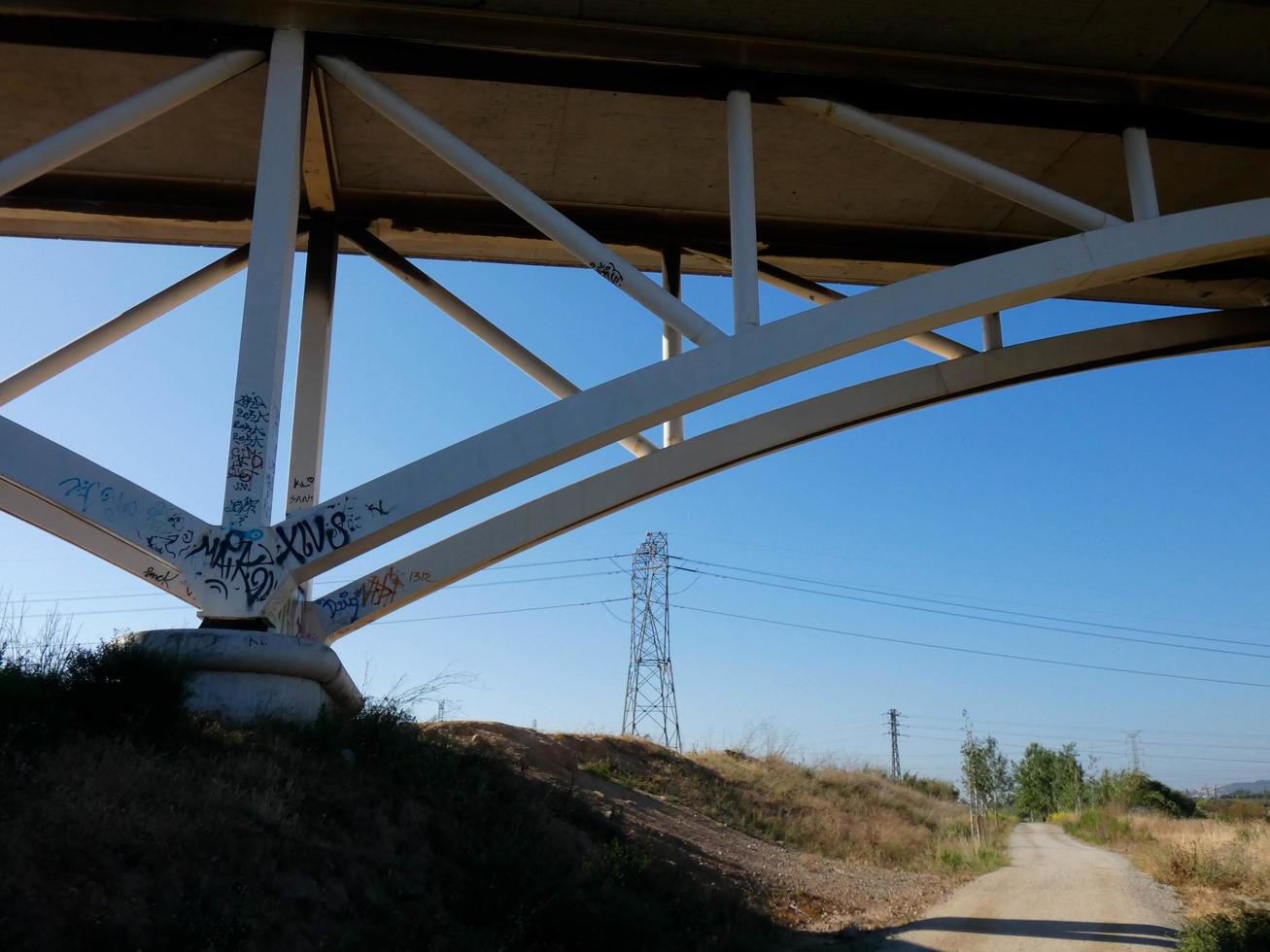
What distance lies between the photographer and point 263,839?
19.2 ft

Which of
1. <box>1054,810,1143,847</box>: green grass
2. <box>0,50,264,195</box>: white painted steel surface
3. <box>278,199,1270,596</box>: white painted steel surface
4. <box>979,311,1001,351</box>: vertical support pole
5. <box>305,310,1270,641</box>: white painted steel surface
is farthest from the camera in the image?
<box>1054,810,1143,847</box>: green grass

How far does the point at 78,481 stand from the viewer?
7.50m

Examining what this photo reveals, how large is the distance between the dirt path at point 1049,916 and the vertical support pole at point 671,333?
5545 millimetres

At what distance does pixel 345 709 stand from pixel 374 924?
9.66 feet

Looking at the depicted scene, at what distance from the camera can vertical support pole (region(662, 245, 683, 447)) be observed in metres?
11.1

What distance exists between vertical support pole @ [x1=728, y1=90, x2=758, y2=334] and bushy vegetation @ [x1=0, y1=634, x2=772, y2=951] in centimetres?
439

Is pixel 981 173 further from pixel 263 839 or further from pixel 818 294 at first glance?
pixel 263 839

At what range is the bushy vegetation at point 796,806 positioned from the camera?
2061 centimetres

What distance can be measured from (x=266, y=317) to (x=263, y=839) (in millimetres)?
4164

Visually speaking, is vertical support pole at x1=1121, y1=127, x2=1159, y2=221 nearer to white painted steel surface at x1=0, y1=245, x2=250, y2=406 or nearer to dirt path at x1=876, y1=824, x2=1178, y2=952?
dirt path at x1=876, y1=824, x2=1178, y2=952

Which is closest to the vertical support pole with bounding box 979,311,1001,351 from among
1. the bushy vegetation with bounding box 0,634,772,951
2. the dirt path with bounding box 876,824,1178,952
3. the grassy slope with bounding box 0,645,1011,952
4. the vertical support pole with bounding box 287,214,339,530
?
the dirt path with bounding box 876,824,1178,952

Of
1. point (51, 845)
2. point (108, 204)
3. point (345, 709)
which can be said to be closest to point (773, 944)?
point (345, 709)

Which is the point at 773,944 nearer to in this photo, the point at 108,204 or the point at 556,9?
the point at 556,9

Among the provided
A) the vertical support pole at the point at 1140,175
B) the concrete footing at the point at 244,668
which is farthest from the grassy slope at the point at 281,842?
the vertical support pole at the point at 1140,175
